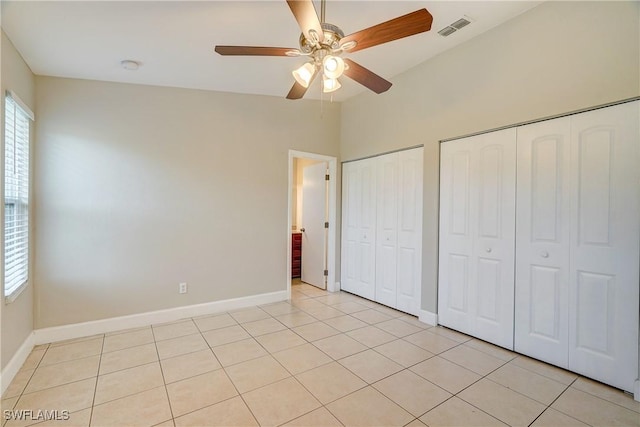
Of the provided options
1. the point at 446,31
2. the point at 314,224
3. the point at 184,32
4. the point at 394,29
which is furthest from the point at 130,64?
the point at 314,224

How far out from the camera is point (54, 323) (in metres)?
Answer: 2.90

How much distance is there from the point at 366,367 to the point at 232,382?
1.05m

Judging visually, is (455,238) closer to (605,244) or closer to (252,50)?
(605,244)

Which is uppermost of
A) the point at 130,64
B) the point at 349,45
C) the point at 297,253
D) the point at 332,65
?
the point at 130,64

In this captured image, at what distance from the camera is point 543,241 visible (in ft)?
8.13

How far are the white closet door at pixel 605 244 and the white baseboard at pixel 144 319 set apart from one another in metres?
3.16

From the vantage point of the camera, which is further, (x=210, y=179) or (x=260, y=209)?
(x=260, y=209)

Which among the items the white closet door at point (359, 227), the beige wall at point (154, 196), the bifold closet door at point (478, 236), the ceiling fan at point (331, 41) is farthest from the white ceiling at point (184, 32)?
the white closet door at point (359, 227)

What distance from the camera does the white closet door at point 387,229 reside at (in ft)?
12.4

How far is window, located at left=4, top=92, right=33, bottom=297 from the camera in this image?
2275mm

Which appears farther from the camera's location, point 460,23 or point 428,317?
point 428,317

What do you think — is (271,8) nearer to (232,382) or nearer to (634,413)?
(232,382)

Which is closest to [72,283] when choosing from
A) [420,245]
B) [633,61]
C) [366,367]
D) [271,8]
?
[366,367]

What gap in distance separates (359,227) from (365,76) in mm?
2526
